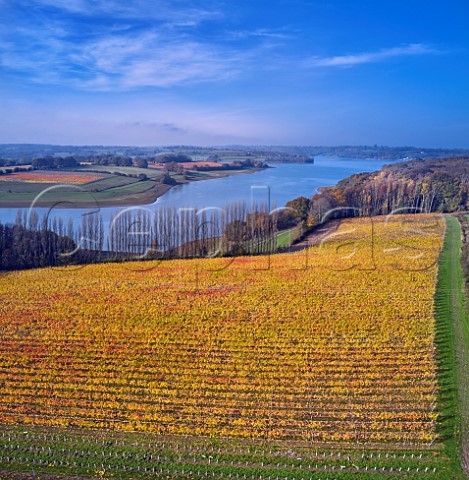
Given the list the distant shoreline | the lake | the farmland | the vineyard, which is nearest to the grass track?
the vineyard

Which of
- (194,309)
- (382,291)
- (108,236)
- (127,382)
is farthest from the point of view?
(108,236)

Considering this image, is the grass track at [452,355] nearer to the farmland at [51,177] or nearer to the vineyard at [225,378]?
the vineyard at [225,378]

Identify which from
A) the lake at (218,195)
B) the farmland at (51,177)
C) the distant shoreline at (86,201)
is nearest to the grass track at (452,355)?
the lake at (218,195)

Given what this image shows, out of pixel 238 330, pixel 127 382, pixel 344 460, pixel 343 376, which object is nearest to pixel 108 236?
pixel 238 330

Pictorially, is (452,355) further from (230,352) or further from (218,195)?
(218,195)

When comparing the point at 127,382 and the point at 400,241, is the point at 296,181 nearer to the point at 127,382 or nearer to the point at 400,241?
the point at 400,241

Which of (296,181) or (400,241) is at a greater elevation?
(296,181)

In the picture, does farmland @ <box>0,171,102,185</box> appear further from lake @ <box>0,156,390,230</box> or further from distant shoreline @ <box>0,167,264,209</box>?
lake @ <box>0,156,390,230</box>
